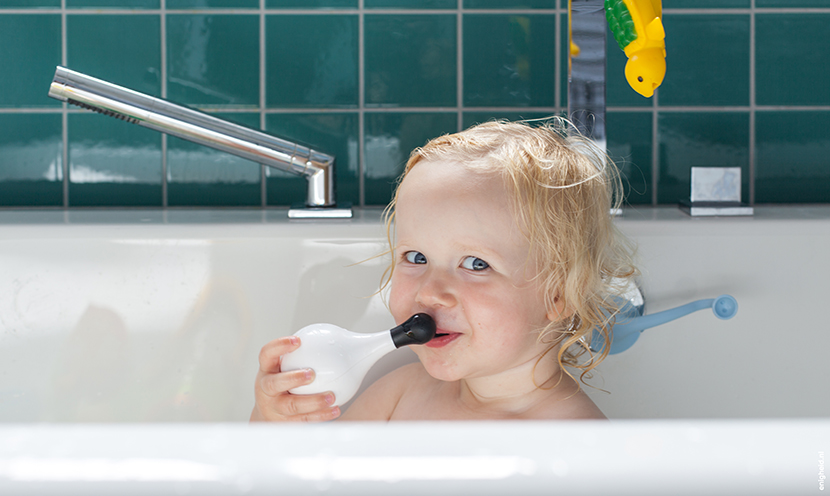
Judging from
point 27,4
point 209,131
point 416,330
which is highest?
point 27,4

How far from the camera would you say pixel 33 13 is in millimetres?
1033

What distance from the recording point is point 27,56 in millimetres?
1037

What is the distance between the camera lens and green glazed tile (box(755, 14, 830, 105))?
1.05 meters

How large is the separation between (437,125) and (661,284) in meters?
0.44

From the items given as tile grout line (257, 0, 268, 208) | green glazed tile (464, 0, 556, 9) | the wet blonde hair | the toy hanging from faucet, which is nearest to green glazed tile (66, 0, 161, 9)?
tile grout line (257, 0, 268, 208)

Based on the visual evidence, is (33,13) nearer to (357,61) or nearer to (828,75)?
(357,61)

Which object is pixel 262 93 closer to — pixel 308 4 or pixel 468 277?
pixel 308 4

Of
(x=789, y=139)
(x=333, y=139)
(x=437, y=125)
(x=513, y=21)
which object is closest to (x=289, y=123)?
(x=333, y=139)

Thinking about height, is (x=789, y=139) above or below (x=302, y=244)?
above

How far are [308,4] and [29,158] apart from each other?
1.70ft

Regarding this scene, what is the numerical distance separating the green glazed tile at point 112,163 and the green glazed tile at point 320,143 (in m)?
0.19

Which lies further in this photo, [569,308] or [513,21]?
[513,21]

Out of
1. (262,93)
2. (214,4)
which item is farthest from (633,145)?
(214,4)

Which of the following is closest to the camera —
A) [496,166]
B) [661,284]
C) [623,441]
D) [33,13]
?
[623,441]
